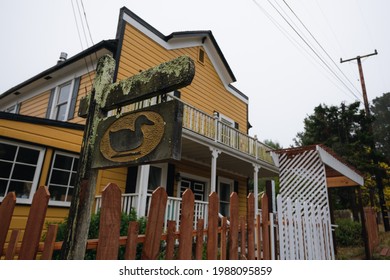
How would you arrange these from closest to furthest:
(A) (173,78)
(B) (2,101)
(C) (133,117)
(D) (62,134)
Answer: (A) (173,78)
(C) (133,117)
(D) (62,134)
(B) (2,101)

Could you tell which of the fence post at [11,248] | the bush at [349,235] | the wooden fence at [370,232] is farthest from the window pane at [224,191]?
the fence post at [11,248]

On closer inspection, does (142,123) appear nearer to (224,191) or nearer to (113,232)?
(113,232)

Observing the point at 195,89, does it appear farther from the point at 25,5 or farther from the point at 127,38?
the point at 25,5

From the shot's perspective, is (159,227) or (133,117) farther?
(159,227)

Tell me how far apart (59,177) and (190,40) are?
801 centimetres

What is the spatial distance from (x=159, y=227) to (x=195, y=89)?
10157 mm

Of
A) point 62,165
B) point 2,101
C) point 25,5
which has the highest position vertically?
point 2,101

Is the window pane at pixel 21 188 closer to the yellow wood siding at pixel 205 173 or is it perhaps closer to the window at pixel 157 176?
the window at pixel 157 176

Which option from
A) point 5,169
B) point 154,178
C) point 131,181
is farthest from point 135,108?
point 154,178

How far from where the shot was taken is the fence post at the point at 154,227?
1840 millimetres

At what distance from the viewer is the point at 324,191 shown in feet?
28.0

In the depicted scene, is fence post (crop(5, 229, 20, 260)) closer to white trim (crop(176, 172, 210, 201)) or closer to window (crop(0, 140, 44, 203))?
window (crop(0, 140, 44, 203))

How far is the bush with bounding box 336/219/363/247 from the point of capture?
33.7ft
